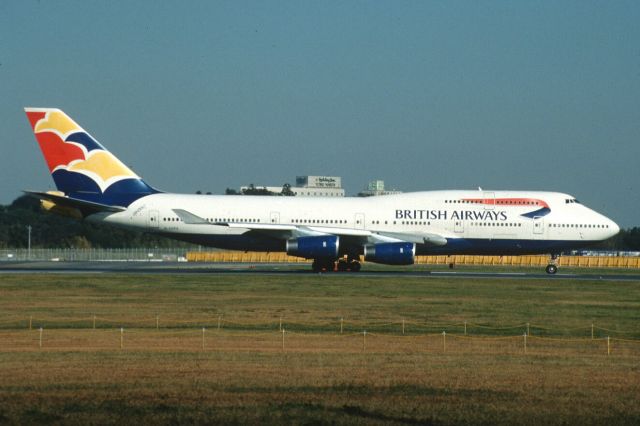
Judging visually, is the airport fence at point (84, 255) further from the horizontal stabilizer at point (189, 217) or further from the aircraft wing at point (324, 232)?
the aircraft wing at point (324, 232)

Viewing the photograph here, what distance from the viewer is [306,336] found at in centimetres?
2683

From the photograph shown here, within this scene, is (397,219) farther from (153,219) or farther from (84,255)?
(84,255)

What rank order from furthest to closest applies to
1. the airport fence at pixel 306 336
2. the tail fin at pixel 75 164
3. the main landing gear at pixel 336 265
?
the tail fin at pixel 75 164 → the main landing gear at pixel 336 265 → the airport fence at pixel 306 336

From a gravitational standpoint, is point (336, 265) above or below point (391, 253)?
below

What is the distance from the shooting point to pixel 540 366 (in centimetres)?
2139

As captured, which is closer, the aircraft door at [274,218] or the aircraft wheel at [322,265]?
the aircraft door at [274,218]

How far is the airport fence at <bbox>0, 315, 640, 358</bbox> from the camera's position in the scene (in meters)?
24.4

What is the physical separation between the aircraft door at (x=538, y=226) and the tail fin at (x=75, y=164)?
21.7 metres

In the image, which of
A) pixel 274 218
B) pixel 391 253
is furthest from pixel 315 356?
pixel 274 218

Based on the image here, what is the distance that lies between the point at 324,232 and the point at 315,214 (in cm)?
160

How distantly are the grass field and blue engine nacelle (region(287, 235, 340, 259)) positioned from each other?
894 centimetres

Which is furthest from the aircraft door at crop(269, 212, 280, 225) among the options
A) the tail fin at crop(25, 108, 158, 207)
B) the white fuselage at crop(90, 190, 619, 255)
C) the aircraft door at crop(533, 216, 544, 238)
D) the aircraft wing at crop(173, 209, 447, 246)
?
the aircraft door at crop(533, 216, 544, 238)

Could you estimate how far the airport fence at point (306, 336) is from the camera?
24391 millimetres

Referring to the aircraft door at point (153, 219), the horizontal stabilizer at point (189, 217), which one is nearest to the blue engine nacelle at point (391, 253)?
the horizontal stabilizer at point (189, 217)
